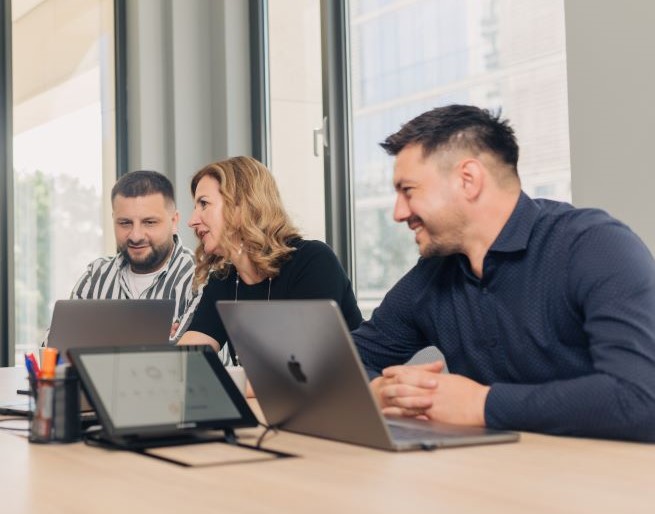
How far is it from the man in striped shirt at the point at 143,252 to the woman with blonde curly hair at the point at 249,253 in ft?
2.02

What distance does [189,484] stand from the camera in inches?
45.4

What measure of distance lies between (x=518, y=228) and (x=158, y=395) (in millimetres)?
773

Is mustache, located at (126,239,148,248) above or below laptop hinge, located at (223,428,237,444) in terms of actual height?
above

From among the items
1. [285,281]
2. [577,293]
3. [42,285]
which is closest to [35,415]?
[577,293]

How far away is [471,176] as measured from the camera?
1.89 meters

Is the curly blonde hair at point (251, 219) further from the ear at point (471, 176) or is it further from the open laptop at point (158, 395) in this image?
the open laptop at point (158, 395)

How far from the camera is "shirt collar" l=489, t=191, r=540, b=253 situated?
1790 millimetres

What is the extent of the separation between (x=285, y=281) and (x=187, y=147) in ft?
7.34

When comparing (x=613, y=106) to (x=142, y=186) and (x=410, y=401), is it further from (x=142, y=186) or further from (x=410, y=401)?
(x=142, y=186)

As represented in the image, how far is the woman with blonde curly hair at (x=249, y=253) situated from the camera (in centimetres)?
291

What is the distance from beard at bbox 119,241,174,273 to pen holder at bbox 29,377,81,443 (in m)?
2.28

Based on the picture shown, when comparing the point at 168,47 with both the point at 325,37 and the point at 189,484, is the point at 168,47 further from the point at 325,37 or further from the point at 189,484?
the point at 189,484

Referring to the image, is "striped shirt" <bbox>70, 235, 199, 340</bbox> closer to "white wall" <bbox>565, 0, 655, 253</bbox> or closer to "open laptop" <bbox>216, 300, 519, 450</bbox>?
"white wall" <bbox>565, 0, 655, 253</bbox>

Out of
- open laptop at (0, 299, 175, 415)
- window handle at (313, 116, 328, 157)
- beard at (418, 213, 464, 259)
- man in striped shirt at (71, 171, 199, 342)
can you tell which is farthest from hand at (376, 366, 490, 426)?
window handle at (313, 116, 328, 157)
